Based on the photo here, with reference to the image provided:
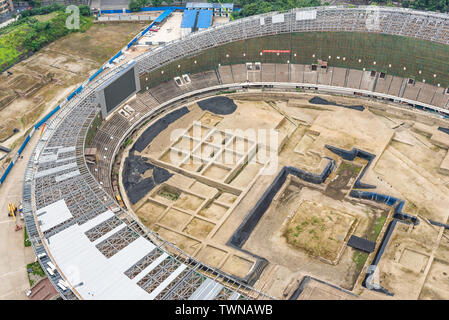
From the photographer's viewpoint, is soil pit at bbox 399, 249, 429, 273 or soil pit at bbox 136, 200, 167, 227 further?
soil pit at bbox 136, 200, 167, 227

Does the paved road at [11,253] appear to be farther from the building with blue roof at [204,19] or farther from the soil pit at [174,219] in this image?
the building with blue roof at [204,19]

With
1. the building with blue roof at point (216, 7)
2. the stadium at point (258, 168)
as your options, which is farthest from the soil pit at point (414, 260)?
the building with blue roof at point (216, 7)

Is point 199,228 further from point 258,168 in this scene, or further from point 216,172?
point 258,168

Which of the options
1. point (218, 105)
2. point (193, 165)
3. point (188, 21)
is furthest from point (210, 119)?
point (188, 21)

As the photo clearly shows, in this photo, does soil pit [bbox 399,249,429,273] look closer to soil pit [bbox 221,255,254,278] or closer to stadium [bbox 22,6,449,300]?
stadium [bbox 22,6,449,300]

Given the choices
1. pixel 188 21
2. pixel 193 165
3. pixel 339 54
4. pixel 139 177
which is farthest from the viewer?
pixel 188 21

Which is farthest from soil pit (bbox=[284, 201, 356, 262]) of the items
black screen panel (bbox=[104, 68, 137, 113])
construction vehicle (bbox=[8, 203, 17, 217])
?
construction vehicle (bbox=[8, 203, 17, 217])

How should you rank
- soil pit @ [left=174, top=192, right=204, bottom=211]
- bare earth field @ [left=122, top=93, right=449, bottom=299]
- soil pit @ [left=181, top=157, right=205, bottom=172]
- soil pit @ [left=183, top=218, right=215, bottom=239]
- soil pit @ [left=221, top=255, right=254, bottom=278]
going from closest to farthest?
soil pit @ [left=221, top=255, right=254, bottom=278] < bare earth field @ [left=122, top=93, right=449, bottom=299] < soil pit @ [left=183, top=218, right=215, bottom=239] < soil pit @ [left=174, top=192, right=204, bottom=211] < soil pit @ [left=181, top=157, right=205, bottom=172]

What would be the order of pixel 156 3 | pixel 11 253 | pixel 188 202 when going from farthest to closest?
pixel 156 3 → pixel 188 202 → pixel 11 253
